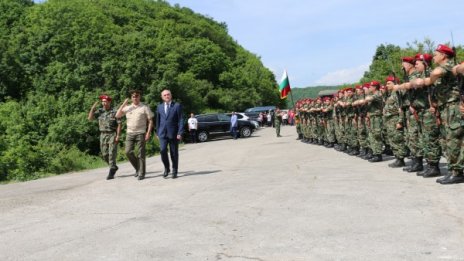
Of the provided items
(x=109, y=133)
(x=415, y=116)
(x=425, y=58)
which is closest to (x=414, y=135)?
(x=415, y=116)

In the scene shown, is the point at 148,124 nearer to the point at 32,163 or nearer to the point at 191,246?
the point at 191,246

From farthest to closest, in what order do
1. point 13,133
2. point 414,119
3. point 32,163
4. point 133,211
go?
point 13,133 < point 32,163 < point 414,119 < point 133,211

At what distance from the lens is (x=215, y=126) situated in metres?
34.0

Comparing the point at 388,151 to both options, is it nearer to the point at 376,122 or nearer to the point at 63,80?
the point at 376,122

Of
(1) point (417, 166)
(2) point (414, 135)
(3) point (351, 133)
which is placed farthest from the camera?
(3) point (351, 133)

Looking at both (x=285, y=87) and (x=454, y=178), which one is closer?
(x=454, y=178)

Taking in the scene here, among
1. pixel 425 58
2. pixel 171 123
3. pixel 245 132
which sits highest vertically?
pixel 425 58

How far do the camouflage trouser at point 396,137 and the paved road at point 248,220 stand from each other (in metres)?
0.52

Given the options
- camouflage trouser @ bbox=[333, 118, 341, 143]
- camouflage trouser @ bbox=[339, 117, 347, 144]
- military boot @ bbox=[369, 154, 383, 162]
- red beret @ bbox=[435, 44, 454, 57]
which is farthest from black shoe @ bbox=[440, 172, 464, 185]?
camouflage trouser @ bbox=[333, 118, 341, 143]

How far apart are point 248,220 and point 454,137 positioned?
3.63 metres

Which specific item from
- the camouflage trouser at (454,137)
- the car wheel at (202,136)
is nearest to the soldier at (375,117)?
the camouflage trouser at (454,137)

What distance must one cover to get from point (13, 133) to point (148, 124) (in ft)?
60.0

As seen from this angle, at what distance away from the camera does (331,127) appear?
17.1 m

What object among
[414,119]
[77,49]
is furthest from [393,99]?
[77,49]
